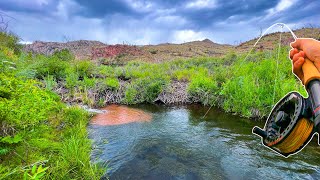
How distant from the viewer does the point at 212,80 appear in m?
11.0

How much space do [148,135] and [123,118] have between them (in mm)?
2084

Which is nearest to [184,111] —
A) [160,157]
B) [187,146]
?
[187,146]

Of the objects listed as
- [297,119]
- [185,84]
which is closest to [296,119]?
[297,119]

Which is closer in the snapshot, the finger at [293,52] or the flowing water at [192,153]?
the finger at [293,52]

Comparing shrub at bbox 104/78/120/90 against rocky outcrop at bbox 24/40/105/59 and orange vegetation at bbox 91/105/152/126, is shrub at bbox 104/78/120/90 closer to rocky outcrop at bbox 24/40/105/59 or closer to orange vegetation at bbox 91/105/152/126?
orange vegetation at bbox 91/105/152/126

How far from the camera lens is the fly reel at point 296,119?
164 centimetres

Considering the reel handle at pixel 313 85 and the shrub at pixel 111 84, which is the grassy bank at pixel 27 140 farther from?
the shrub at pixel 111 84

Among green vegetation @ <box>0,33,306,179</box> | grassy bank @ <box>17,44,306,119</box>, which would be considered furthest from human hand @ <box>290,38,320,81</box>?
grassy bank @ <box>17,44,306,119</box>

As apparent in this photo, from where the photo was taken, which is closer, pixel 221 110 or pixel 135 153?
pixel 135 153

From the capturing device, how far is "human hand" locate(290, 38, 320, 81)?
1.72 m

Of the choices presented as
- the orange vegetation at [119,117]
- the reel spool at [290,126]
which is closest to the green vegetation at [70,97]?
the orange vegetation at [119,117]

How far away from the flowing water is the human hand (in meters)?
2.91

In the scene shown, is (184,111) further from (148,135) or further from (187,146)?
(187,146)

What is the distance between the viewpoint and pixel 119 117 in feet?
28.0
